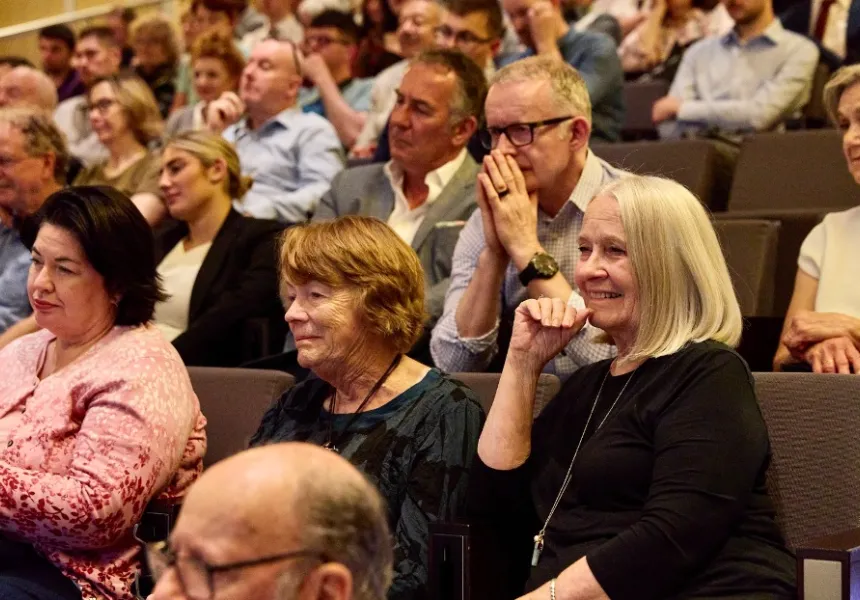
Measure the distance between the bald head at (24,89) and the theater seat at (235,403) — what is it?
3.17m

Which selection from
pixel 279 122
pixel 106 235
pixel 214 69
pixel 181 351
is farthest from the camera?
pixel 214 69

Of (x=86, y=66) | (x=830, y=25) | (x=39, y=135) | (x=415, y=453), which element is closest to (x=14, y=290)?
(x=39, y=135)

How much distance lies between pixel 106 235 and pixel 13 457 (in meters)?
0.47

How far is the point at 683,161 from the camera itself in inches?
151

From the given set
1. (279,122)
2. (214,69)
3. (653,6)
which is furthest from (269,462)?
(653,6)

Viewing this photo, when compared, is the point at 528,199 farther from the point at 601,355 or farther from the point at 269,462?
the point at 269,462

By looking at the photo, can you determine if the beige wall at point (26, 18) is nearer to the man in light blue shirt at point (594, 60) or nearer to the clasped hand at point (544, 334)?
the man in light blue shirt at point (594, 60)

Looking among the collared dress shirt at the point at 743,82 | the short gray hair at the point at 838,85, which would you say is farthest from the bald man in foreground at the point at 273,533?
the collared dress shirt at the point at 743,82

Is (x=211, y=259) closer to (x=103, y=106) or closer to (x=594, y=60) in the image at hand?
(x=103, y=106)

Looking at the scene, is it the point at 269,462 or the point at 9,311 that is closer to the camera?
the point at 269,462

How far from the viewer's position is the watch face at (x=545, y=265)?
271cm

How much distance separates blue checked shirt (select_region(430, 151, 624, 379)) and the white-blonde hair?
567 mm

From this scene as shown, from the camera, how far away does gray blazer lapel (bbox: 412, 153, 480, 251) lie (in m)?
3.44

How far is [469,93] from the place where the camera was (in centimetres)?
359
